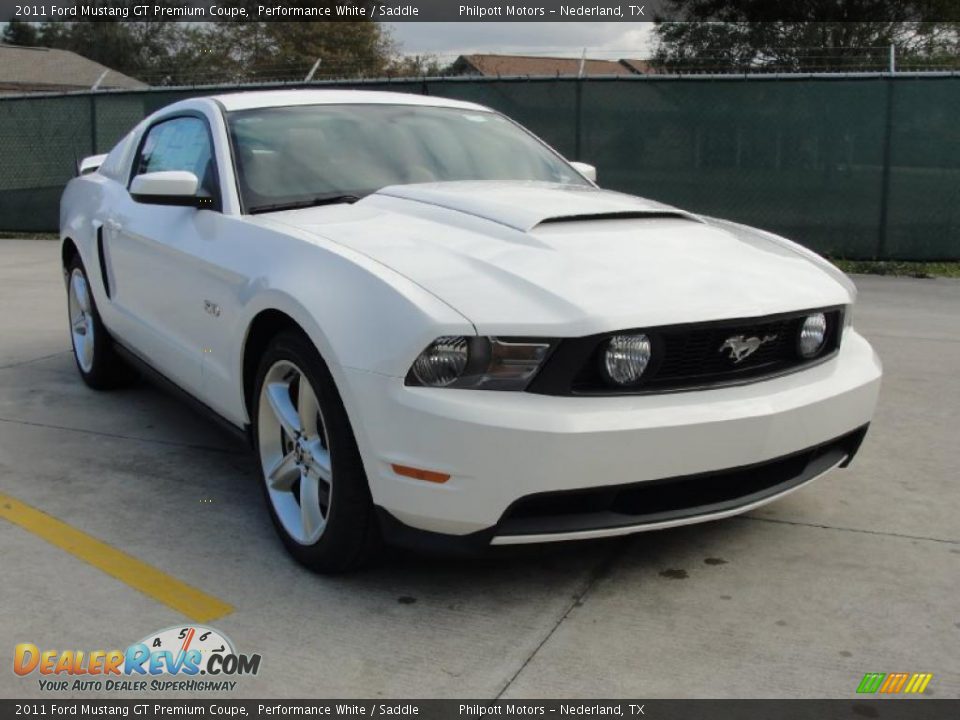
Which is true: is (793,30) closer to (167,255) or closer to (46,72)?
(46,72)

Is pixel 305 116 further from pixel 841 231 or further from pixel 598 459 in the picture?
pixel 841 231

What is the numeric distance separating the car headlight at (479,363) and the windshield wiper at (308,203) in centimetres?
130

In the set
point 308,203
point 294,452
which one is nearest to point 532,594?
point 294,452

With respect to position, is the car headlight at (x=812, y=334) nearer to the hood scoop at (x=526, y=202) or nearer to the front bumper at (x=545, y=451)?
the front bumper at (x=545, y=451)

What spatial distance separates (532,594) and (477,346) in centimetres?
84

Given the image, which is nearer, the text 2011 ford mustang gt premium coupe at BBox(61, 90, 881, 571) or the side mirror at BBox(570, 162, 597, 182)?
the text 2011 ford mustang gt premium coupe at BBox(61, 90, 881, 571)

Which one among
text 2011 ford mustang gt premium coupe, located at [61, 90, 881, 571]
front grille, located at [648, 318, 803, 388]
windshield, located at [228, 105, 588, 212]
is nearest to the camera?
text 2011 ford mustang gt premium coupe, located at [61, 90, 881, 571]

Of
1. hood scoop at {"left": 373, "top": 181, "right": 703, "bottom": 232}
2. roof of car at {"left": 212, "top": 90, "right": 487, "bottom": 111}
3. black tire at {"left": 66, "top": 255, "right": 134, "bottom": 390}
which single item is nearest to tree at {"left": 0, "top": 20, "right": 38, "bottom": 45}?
black tire at {"left": 66, "top": 255, "right": 134, "bottom": 390}

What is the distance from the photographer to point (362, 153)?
4191mm

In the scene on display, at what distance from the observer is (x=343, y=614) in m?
3.01

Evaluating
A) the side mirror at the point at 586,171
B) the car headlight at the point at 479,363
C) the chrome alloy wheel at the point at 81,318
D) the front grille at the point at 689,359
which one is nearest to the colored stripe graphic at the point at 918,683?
the front grille at the point at 689,359

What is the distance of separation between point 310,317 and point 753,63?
28027 mm

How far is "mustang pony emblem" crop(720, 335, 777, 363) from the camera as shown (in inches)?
119
